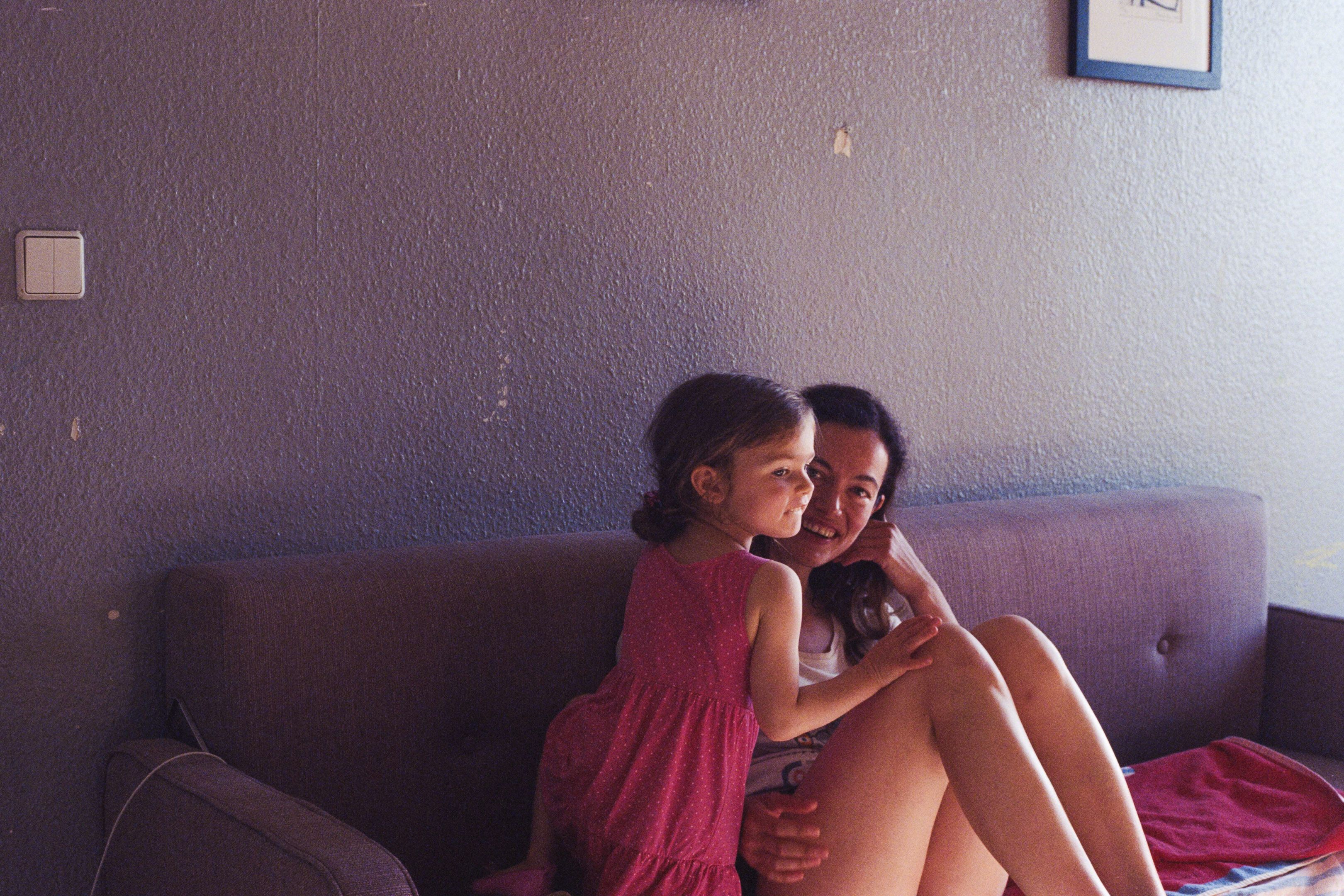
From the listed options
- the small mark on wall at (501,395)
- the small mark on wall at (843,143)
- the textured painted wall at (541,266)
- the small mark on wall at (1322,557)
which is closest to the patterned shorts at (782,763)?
the textured painted wall at (541,266)

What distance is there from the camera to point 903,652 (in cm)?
135

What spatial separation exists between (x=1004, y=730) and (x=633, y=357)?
80 cm

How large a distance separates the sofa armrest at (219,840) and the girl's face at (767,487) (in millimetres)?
546

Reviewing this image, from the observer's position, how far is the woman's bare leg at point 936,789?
4.23 ft

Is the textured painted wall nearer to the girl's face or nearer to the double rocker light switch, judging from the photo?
the double rocker light switch

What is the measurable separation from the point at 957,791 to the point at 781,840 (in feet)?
0.66

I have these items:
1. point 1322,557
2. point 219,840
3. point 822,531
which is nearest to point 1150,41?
point 1322,557

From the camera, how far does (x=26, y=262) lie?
140 centimetres

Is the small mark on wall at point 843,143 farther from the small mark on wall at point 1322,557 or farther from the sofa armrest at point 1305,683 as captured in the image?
the small mark on wall at point 1322,557

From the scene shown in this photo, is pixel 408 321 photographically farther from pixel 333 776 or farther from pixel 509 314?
pixel 333 776

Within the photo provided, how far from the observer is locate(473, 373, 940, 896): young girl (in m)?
1.31

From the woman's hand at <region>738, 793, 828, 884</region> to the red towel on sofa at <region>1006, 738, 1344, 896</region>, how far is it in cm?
34

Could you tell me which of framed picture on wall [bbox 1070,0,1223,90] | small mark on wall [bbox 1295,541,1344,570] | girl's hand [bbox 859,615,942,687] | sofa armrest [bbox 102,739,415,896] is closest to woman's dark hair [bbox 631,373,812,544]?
girl's hand [bbox 859,615,942,687]

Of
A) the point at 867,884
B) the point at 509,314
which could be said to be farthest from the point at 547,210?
the point at 867,884
